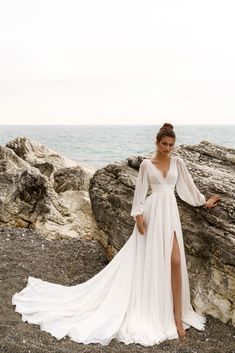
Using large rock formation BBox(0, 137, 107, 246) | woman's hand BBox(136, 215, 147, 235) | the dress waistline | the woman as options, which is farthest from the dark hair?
large rock formation BBox(0, 137, 107, 246)

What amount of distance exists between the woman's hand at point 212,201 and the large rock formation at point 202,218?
8cm

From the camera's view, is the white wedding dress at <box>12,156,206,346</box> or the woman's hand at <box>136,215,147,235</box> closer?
the white wedding dress at <box>12,156,206,346</box>

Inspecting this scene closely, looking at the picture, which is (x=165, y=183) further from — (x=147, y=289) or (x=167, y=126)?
(x=147, y=289)

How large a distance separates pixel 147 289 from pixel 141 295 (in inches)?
5.8

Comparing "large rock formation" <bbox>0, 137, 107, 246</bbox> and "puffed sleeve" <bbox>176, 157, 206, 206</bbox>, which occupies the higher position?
"puffed sleeve" <bbox>176, 157, 206, 206</bbox>

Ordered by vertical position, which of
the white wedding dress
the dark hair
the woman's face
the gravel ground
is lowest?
the gravel ground

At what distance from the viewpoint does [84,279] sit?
8836mm

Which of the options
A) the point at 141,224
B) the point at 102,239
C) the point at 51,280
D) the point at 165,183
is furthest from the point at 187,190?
the point at 51,280

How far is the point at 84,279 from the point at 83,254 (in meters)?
1.45

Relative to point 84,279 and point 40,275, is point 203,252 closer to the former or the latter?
point 84,279

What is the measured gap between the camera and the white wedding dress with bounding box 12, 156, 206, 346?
21.5ft

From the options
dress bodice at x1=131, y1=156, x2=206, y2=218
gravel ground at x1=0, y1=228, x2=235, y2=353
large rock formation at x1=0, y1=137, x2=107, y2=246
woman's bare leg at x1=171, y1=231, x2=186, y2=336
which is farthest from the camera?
large rock formation at x1=0, y1=137, x2=107, y2=246

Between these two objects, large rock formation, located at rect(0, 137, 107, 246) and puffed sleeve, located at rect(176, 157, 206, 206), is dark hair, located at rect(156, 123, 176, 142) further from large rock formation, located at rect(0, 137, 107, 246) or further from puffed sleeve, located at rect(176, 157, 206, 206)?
large rock formation, located at rect(0, 137, 107, 246)

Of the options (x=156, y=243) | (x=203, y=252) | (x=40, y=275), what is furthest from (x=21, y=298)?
(x=203, y=252)
